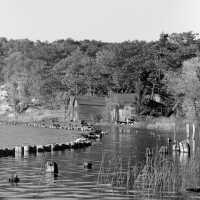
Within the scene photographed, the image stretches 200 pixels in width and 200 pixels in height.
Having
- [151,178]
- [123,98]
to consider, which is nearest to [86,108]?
[123,98]

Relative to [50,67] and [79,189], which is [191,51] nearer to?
[50,67]

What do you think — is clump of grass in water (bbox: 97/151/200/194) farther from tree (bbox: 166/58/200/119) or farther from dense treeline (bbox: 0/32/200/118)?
dense treeline (bbox: 0/32/200/118)

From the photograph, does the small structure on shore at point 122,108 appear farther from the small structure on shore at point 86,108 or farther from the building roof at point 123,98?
the small structure on shore at point 86,108

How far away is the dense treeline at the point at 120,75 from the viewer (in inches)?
4882

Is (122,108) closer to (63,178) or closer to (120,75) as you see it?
(120,75)

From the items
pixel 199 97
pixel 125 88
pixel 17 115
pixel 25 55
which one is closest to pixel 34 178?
pixel 199 97

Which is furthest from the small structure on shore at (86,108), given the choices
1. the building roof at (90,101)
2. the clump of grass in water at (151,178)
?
the clump of grass in water at (151,178)

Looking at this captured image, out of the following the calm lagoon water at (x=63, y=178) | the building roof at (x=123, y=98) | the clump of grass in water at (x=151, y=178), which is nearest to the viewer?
the calm lagoon water at (x=63, y=178)

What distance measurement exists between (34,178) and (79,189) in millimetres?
4433

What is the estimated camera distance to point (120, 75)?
13250cm

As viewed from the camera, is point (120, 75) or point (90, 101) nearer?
point (90, 101)

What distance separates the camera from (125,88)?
134 meters

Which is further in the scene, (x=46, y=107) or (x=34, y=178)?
(x=46, y=107)

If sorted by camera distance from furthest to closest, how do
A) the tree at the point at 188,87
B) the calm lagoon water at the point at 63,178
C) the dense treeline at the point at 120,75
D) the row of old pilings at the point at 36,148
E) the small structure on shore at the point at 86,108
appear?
1. the small structure on shore at the point at 86,108
2. the dense treeline at the point at 120,75
3. the tree at the point at 188,87
4. the row of old pilings at the point at 36,148
5. the calm lagoon water at the point at 63,178
